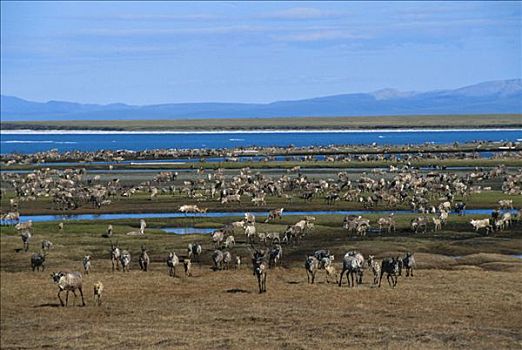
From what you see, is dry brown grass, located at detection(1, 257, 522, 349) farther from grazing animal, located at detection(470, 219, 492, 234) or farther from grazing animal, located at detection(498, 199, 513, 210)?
grazing animal, located at detection(498, 199, 513, 210)

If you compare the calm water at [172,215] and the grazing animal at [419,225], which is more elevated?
the grazing animal at [419,225]

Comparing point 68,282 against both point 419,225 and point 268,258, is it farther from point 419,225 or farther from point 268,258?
point 419,225

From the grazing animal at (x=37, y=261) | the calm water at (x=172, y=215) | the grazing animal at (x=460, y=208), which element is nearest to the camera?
the grazing animal at (x=37, y=261)

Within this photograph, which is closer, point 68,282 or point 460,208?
point 68,282

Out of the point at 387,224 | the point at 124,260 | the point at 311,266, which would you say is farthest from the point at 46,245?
the point at 387,224

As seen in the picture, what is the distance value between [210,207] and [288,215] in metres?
7.02

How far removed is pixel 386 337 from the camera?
73.4 ft

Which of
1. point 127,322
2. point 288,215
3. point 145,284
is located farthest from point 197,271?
point 288,215

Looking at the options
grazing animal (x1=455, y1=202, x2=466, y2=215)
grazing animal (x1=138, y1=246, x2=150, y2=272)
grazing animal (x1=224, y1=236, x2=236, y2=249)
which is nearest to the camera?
grazing animal (x1=138, y1=246, x2=150, y2=272)

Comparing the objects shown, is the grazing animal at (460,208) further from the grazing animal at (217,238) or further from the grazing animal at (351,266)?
the grazing animal at (351,266)

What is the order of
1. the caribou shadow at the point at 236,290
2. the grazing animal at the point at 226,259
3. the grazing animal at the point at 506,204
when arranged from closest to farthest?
the caribou shadow at the point at 236,290 → the grazing animal at the point at 226,259 → the grazing animal at the point at 506,204

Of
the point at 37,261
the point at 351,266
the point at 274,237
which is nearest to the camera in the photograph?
the point at 351,266

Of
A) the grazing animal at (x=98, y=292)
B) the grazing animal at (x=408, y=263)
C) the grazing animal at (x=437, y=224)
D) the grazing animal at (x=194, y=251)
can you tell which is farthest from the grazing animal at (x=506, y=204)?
the grazing animal at (x=98, y=292)

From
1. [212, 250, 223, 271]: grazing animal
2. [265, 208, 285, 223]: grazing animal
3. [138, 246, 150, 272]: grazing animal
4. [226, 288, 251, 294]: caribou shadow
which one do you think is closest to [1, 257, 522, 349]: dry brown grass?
[226, 288, 251, 294]: caribou shadow
